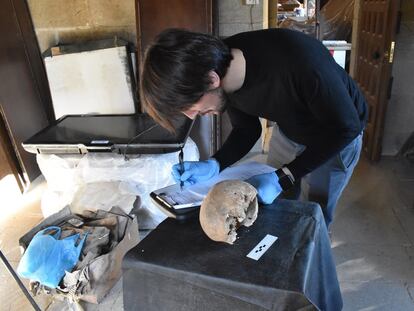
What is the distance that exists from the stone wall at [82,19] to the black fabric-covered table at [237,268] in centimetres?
169

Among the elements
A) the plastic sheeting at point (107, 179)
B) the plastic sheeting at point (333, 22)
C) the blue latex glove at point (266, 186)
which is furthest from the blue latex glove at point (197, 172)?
the plastic sheeting at point (333, 22)

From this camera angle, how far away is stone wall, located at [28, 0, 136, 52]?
7.13 ft

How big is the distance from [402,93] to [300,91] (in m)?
1.86

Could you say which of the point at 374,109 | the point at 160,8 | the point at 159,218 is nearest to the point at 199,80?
the point at 159,218

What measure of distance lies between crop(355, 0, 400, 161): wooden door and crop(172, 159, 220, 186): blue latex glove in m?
1.62

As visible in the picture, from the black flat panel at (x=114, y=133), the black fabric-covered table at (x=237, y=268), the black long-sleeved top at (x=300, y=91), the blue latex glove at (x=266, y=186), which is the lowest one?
the black flat panel at (x=114, y=133)

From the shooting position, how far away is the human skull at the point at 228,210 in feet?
2.56

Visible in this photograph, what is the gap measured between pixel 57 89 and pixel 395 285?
2180mm

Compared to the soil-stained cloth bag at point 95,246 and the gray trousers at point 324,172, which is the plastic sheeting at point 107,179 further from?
the gray trousers at point 324,172

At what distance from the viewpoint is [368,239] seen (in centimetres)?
168

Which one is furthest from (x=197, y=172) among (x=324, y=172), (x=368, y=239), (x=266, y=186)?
(x=368, y=239)

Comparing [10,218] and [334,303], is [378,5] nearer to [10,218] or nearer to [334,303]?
[334,303]

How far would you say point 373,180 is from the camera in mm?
2197

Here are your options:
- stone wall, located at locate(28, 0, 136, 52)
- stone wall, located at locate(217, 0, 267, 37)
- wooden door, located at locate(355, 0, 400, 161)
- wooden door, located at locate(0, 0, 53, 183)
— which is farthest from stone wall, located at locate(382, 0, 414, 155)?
wooden door, located at locate(0, 0, 53, 183)
